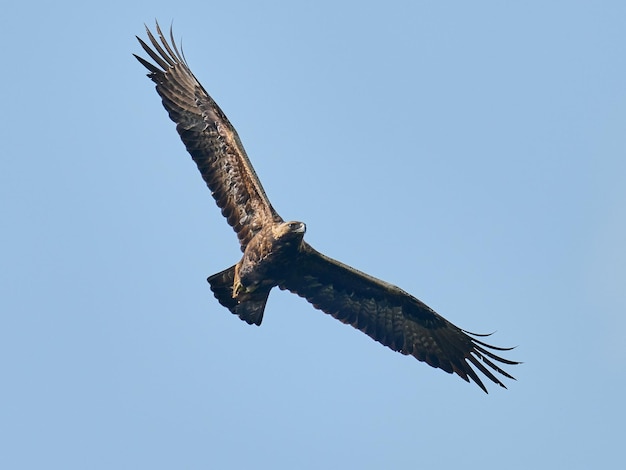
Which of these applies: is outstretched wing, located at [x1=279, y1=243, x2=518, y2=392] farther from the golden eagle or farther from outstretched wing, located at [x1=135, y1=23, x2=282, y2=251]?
outstretched wing, located at [x1=135, y1=23, x2=282, y2=251]

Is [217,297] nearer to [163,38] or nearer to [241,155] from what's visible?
[241,155]

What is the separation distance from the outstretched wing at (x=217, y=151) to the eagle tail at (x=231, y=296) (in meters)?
0.57

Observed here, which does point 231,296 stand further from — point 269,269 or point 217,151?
point 217,151

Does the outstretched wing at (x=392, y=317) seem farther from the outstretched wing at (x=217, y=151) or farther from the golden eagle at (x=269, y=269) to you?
the outstretched wing at (x=217, y=151)

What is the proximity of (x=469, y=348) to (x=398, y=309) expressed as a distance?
150cm

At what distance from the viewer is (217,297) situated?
15.2m

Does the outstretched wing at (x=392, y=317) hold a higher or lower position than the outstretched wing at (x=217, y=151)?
lower

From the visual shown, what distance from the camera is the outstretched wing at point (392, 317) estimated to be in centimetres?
1569

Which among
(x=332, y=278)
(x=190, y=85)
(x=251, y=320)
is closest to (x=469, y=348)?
(x=332, y=278)

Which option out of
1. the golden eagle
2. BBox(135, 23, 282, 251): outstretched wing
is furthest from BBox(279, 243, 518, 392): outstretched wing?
BBox(135, 23, 282, 251): outstretched wing

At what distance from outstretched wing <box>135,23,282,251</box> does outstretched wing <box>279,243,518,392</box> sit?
126cm

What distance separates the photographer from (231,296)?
1518cm

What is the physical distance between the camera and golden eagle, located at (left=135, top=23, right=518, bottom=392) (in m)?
14.9

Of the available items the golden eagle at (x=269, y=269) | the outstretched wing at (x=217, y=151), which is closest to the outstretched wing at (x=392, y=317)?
the golden eagle at (x=269, y=269)
